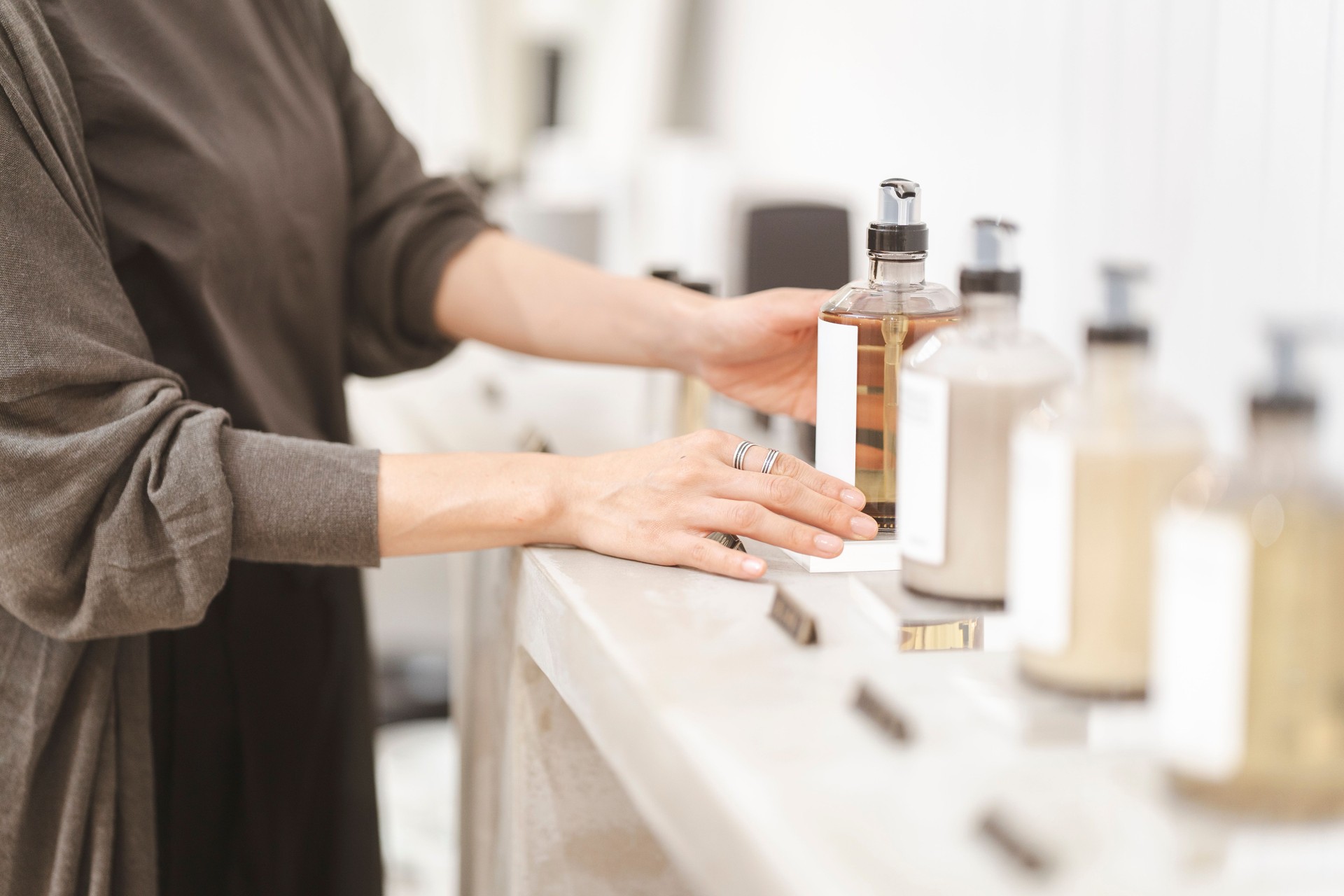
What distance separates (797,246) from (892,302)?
1049 millimetres

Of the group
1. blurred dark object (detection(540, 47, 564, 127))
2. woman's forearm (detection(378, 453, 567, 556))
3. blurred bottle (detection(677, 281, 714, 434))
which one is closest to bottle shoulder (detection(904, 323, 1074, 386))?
woman's forearm (detection(378, 453, 567, 556))

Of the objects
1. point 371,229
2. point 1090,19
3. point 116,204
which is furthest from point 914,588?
point 1090,19

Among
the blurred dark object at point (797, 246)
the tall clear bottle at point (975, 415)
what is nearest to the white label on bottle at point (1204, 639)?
the tall clear bottle at point (975, 415)

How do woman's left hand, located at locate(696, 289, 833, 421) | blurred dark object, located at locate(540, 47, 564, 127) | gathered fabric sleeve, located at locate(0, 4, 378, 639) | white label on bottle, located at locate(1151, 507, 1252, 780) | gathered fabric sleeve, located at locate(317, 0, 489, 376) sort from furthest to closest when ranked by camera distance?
1. blurred dark object, located at locate(540, 47, 564, 127)
2. gathered fabric sleeve, located at locate(317, 0, 489, 376)
3. woman's left hand, located at locate(696, 289, 833, 421)
4. gathered fabric sleeve, located at locate(0, 4, 378, 639)
5. white label on bottle, located at locate(1151, 507, 1252, 780)

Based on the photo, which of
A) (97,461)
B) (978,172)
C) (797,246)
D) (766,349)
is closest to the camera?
(97,461)

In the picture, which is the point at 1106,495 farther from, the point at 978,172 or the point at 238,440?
the point at 978,172

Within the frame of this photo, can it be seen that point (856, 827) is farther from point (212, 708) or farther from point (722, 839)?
point (212, 708)

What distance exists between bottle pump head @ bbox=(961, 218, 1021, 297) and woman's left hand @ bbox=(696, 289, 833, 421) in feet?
1.17

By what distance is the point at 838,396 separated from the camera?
2.67 ft

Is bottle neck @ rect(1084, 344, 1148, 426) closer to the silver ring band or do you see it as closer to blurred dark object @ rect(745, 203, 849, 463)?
the silver ring band

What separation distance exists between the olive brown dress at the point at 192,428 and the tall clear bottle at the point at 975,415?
1.23ft

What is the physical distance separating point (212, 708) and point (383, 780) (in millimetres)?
1413

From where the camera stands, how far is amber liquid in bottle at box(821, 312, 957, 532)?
2.62ft

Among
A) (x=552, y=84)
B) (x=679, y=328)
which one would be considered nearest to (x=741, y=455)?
(x=679, y=328)
